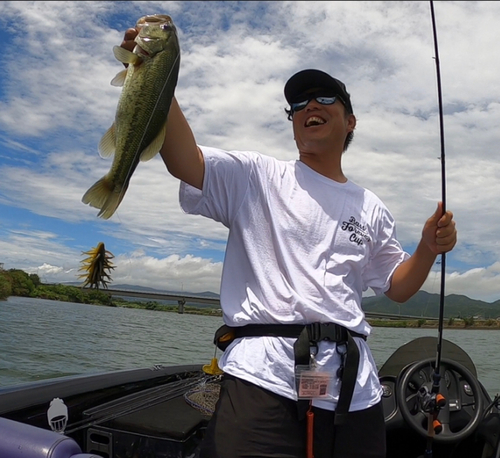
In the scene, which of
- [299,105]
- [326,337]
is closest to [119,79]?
[299,105]

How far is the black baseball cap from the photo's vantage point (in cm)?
204

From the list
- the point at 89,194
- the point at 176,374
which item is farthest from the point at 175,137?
the point at 176,374

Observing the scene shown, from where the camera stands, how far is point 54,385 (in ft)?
9.97

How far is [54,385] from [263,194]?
6.64 ft

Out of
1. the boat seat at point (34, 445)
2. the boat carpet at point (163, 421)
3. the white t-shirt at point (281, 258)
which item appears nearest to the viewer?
the boat seat at point (34, 445)

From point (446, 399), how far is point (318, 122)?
1830 mm

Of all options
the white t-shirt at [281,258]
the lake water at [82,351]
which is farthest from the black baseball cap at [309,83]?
the lake water at [82,351]

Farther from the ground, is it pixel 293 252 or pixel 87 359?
pixel 293 252

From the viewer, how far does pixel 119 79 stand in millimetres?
1723

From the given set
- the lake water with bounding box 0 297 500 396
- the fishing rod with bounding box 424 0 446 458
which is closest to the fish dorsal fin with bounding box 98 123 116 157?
the fishing rod with bounding box 424 0 446 458

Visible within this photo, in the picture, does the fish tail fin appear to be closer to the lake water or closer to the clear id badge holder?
the clear id badge holder

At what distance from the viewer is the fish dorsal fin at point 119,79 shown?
1.70 meters

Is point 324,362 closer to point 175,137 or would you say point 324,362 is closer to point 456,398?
point 175,137

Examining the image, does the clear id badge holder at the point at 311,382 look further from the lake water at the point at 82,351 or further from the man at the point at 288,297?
the lake water at the point at 82,351
